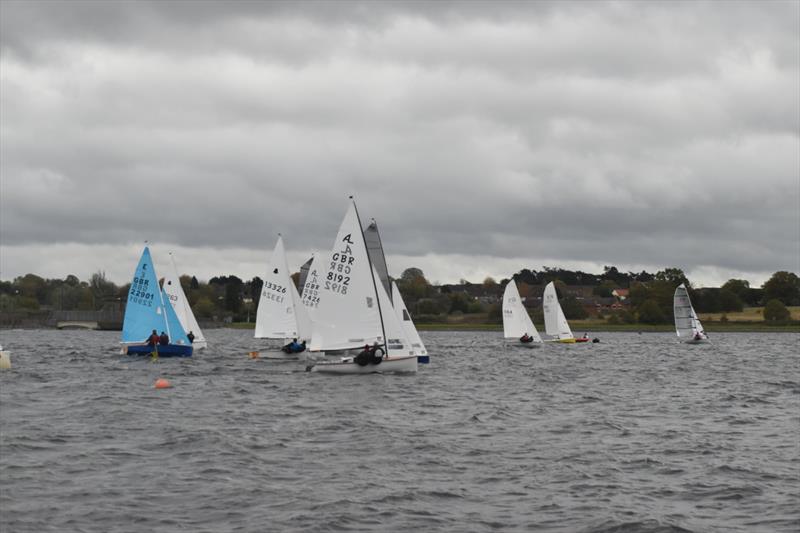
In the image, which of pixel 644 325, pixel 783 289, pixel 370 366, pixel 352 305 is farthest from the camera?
pixel 783 289

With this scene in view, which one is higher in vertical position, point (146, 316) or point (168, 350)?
point (146, 316)

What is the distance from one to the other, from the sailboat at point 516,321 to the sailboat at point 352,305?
4482 cm

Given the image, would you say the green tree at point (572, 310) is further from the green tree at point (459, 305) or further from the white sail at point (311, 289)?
the white sail at point (311, 289)

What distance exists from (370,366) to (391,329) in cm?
258

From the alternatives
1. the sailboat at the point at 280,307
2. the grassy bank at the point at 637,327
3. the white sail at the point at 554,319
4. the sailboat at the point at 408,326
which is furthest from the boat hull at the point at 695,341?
the sailboat at the point at 408,326

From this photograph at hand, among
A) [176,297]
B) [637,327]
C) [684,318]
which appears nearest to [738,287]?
[637,327]

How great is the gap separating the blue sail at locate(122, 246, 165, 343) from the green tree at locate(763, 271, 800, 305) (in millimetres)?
139572

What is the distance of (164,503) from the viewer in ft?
54.5

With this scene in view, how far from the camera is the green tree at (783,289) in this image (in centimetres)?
17438

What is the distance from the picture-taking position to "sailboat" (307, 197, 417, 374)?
140 feet

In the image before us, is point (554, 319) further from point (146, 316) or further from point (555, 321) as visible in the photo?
point (146, 316)

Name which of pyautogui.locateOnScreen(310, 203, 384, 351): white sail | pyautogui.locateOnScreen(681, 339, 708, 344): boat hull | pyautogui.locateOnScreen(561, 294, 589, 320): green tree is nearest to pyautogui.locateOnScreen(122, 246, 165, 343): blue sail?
pyautogui.locateOnScreen(310, 203, 384, 351): white sail

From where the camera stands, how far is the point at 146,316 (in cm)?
5488

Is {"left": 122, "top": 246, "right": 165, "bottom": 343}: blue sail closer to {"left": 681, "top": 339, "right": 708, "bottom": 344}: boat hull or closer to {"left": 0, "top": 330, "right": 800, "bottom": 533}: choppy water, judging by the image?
{"left": 0, "top": 330, "right": 800, "bottom": 533}: choppy water
